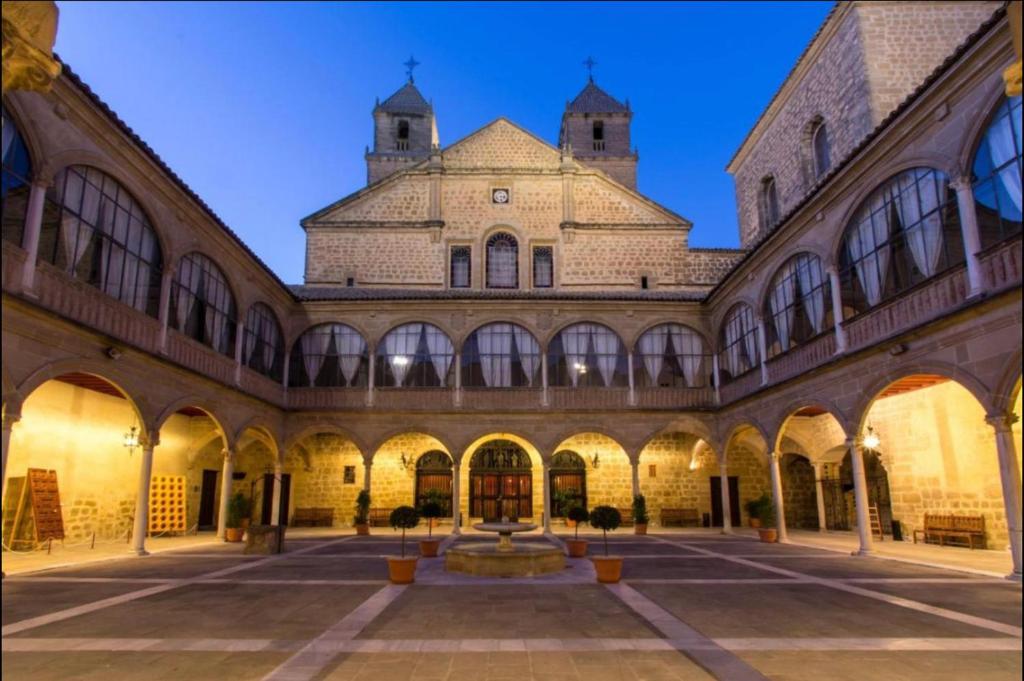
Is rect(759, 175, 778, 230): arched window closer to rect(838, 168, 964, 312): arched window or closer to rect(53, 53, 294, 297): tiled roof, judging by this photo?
rect(838, 168, 964, 312): arched window

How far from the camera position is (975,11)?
69.4 feet

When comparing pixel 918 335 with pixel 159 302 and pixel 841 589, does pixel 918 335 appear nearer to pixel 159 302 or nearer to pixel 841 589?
pixel 841 589

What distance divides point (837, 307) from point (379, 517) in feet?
56.4

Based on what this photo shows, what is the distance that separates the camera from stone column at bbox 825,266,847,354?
49.1ft

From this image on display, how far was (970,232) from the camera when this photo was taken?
431 inches

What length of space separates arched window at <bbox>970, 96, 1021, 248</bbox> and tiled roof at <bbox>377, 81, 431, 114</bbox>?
Answer: 3954 cm

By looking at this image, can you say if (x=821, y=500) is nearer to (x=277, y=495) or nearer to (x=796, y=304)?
(x=796, y=304)

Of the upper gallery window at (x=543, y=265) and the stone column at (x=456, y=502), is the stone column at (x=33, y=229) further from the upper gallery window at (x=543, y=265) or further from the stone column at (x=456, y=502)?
the upper gallery window at (x=543, y=265)

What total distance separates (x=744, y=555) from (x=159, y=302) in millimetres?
15076

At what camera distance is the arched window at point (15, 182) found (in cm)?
1073

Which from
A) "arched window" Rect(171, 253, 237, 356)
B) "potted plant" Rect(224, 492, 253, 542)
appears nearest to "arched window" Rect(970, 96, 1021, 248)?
"arched window" Rect(171, 253, 237, 356)

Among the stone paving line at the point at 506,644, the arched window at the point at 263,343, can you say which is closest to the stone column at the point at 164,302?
the arched window at the point at 263,343

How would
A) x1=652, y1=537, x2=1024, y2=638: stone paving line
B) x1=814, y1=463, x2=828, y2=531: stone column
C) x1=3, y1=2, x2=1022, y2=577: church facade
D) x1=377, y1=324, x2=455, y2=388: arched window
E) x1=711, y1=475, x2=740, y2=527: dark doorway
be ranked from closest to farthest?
x1=652, y1=537, x2=1024, y2=638: stone paving line < x1=3, y1=2, x2=1022, y2=577: church facade < x1=814, y1=463, x2=828, y2=531: stone column < x1=377, y1=324, x2=455, y2=388: arched window < x1=711, y1=475, x2=740, y2=527: dark doorway

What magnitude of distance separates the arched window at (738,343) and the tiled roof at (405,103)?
3115 cm
